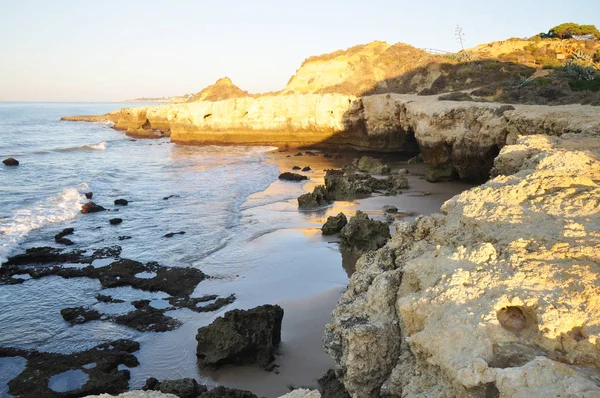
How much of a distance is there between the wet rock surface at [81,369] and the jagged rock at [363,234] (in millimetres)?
6065

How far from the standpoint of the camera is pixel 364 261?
18.7ft

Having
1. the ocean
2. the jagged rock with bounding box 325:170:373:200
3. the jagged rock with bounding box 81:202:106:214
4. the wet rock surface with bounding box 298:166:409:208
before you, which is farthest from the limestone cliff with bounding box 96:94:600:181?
the jagged rock with bounding box 81:202:106:214

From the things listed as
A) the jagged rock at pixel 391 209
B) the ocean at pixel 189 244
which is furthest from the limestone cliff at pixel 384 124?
the jagged rock at pixel 391 209

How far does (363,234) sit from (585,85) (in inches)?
708

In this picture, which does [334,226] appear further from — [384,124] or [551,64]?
[551,64]

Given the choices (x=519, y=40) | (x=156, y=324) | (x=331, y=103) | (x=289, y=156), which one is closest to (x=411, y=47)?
(x=519, y=40)

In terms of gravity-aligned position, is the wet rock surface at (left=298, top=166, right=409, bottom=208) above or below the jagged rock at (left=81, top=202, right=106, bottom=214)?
above

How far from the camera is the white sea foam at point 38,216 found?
1458 centimetres

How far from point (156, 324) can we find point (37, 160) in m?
31.1

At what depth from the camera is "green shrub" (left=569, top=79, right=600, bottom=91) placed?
22406 millimetres

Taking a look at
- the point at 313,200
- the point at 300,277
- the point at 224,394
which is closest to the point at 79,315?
the point at 300,277

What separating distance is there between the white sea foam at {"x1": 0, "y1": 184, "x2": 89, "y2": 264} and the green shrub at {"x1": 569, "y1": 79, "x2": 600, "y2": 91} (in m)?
24.0

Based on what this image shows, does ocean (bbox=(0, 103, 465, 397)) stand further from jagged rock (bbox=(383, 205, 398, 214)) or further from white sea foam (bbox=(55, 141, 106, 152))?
white sea foam (bbox=(55, 141, 106, 152))

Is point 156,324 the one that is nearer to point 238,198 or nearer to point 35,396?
point 35,396
